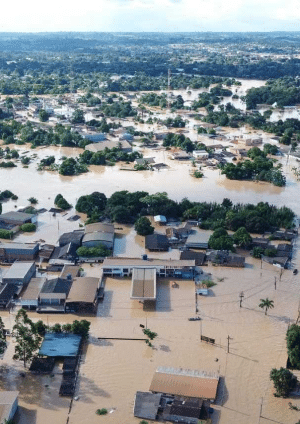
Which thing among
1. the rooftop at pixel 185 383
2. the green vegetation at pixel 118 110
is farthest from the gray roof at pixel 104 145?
the rooftop at pixel 185 383

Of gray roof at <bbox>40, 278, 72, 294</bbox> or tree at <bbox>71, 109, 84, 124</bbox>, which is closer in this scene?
gray roof at <bbox>40, 278, 72, 294</bbox>

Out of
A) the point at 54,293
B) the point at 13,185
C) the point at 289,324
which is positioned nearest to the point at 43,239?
the point at 54,293

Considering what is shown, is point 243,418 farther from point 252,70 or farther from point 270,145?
point 252,70

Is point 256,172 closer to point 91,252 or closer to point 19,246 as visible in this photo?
point 91,252

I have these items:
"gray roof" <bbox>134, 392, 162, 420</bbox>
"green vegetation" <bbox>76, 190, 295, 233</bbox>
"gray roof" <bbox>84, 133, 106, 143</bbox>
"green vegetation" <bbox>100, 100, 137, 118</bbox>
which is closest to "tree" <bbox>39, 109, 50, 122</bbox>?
"green vegetation" <bbox>100, 100, 137, 118</bbox>

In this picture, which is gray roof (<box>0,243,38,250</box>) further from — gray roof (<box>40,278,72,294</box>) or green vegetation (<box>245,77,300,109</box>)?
green vegetation (<box>245,77,300,109</box>)

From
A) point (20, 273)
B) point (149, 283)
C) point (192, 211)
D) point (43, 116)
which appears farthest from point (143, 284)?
point (43, 116)
